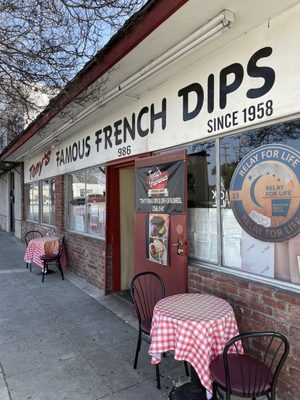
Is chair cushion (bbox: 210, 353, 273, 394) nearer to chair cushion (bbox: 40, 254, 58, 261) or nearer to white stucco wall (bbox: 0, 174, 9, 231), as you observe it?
chair cushion (bbox: 40, 254, 58, 261)

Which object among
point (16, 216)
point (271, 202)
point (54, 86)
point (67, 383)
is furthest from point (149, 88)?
point (16, 216)

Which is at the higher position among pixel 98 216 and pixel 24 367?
pixel 98 216

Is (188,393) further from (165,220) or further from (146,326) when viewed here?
(165,220)

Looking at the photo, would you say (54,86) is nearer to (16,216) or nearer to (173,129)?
(173,129)

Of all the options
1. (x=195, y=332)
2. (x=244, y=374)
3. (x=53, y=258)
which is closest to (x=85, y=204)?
(x=53, y=258)

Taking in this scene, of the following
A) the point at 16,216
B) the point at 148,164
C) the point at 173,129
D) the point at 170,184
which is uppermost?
the point at 173,129

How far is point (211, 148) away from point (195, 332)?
2.07 metres

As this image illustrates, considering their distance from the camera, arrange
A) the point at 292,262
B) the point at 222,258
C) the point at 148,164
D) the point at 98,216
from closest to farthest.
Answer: the point at 292,262
the point at 222,258
the point at 148,164
the point at 98,216

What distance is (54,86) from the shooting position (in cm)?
415

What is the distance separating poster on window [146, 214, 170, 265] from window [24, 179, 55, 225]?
5388 mm

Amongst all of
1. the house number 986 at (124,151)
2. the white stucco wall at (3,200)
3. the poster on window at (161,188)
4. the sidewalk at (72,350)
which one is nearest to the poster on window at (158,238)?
the poster on window at (161,188)

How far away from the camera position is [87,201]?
7062 millimetres

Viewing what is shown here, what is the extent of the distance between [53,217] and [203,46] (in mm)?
6928

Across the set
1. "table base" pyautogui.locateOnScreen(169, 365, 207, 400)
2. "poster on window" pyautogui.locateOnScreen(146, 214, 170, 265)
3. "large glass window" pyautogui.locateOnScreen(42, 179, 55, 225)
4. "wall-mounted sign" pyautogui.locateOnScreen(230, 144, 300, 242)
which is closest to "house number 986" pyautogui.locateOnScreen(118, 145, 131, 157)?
"poster on window" pyautogui.locateOnScreen(146, 214, 170, 265)
